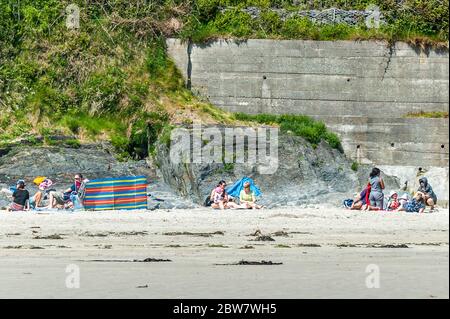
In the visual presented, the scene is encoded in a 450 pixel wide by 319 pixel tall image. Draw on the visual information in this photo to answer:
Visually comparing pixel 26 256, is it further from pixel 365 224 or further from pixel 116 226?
pixel 365 224

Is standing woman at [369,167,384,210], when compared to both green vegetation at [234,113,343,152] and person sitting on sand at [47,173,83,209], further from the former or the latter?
person sitting on sand at [47,173,83,209]

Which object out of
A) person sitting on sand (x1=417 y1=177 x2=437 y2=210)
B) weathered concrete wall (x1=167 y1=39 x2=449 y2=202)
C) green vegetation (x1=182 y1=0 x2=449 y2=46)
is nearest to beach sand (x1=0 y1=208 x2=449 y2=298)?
person sitting on sand (x1=417 y1=177 x2=437 y2=210)

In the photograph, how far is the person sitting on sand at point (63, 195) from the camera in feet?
69.1

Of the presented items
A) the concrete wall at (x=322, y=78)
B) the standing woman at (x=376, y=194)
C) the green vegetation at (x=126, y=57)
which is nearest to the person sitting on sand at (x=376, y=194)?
the standing woman at (x=376, y=194)

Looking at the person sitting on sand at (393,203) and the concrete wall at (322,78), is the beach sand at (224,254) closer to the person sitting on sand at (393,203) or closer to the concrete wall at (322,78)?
the person sitting on sand at (393,203)

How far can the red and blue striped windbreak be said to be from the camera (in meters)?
21.2

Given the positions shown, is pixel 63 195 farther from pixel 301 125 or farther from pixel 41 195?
pixel 301 125

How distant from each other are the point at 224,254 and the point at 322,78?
12.9 meters

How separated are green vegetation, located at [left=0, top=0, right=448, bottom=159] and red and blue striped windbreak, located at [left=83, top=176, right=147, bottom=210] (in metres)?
3.56

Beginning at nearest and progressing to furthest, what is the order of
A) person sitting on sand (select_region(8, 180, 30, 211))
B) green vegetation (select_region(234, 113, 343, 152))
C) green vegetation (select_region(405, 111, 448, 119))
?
person sitting on sand (select_region(8, 180, 30, 211)) < green vegetation (select_region(234, 113, 343, 152)) < green vegetation (select_region(405, 111, 448, 119))

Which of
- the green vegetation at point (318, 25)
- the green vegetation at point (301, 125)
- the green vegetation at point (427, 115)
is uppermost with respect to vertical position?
the green vegetation at point (318, 25)

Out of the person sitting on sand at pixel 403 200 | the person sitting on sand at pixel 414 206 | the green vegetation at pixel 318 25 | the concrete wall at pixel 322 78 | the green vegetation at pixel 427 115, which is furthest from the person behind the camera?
the green vegetation at pixel 318 25

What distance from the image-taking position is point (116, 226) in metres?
18.0

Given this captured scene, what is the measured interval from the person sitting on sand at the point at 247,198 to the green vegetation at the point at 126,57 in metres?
3.59
